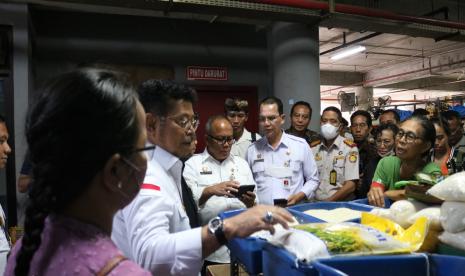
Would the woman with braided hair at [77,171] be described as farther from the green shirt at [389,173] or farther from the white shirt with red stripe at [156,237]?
the green shirt at [389,173]

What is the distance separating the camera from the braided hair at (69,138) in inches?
24.9

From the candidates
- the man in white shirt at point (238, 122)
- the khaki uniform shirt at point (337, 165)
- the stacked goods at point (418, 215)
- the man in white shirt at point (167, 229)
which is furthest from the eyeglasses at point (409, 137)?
the man in white shirt at point (238, 122)

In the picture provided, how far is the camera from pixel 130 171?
71 cm

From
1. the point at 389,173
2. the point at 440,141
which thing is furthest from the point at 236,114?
the point at 440,141

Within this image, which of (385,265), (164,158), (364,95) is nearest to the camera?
(385,265)

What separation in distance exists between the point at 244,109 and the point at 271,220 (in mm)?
2334

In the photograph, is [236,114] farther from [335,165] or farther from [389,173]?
[389,173]

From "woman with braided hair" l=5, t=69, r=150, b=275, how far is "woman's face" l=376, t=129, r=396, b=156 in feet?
9.90

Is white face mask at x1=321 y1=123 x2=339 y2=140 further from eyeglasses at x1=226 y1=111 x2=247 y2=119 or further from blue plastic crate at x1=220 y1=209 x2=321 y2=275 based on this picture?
blue plastic crate at x1=220 y1=209 x2=321 y2=275

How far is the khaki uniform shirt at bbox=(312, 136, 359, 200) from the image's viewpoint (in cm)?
322

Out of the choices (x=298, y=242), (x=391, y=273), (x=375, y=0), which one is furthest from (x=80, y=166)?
(x=375, y=0)

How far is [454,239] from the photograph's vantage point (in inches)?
36.6

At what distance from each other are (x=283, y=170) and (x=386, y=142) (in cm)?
104

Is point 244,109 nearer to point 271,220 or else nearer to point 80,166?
point 271,220
